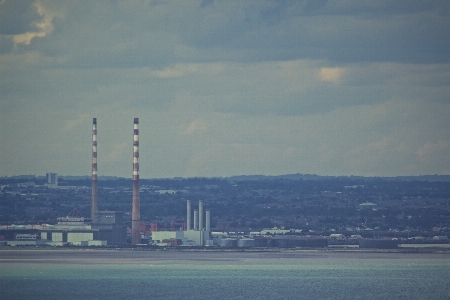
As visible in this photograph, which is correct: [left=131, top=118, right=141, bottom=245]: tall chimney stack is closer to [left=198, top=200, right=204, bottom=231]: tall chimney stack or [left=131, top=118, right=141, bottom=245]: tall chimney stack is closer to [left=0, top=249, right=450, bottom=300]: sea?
[left=0, top=249, right=450, bottom=300]: sea

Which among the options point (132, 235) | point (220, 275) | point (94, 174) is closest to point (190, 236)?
point (132, 235)

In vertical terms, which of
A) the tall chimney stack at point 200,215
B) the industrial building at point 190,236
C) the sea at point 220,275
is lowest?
the sea at point 220,275

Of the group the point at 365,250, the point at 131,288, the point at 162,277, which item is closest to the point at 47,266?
the point at 162,277

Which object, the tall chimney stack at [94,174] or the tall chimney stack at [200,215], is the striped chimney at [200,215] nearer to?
the tall chimney stack at [200,215]

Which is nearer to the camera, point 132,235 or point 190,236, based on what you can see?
point 132,235

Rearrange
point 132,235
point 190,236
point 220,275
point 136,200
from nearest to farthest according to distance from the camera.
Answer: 1. point 220,275
2. point 136,200
3. point 132,235
4. point 190,236

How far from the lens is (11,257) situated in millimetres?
152375

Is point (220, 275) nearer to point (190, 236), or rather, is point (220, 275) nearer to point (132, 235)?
point (132, 235)

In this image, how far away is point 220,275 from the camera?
398 feet

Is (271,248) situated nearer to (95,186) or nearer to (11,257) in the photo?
(95,186)

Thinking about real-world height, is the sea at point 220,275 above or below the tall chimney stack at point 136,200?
below

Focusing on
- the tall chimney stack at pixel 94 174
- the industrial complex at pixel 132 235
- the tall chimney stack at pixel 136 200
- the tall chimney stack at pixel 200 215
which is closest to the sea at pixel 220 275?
the tall chimney stack at pixel 136 200

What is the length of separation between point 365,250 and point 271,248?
1331cm

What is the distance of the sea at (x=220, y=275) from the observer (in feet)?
325
